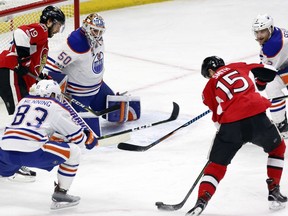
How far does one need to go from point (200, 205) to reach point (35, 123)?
32.4 inches

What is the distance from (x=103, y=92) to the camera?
595cm

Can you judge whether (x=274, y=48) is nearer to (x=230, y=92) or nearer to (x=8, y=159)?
(x=230, y=92)

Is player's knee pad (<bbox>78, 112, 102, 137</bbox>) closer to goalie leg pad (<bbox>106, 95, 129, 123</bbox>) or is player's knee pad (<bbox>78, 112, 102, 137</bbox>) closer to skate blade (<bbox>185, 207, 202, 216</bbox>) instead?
goalie leg pad (<bbox>106, 95, 129, 123</bbox>)

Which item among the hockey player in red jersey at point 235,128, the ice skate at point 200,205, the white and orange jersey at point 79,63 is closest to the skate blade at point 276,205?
the hockey player in red jersey at point 235,128

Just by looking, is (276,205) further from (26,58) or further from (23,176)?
(26,58)

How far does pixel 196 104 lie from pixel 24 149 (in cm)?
214

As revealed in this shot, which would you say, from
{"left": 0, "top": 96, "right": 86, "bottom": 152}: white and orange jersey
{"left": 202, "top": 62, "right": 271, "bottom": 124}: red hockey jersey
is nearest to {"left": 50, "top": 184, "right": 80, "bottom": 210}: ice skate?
{"left": 0, "top": 96, "right": 86, "bottom": 152}: white and orange jersey

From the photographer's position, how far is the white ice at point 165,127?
4656 millimetres

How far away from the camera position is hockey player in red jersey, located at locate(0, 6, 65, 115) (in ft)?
17.9

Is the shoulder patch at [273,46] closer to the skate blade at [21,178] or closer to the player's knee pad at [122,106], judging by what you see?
the player's knee pad at [122,106]

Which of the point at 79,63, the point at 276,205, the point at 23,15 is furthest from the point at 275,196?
the point at 23,15

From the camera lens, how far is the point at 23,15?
7.02 metres

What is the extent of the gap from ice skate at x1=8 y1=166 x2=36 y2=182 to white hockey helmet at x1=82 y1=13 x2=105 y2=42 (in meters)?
0.97

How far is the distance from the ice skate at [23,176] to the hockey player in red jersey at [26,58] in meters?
0.63
